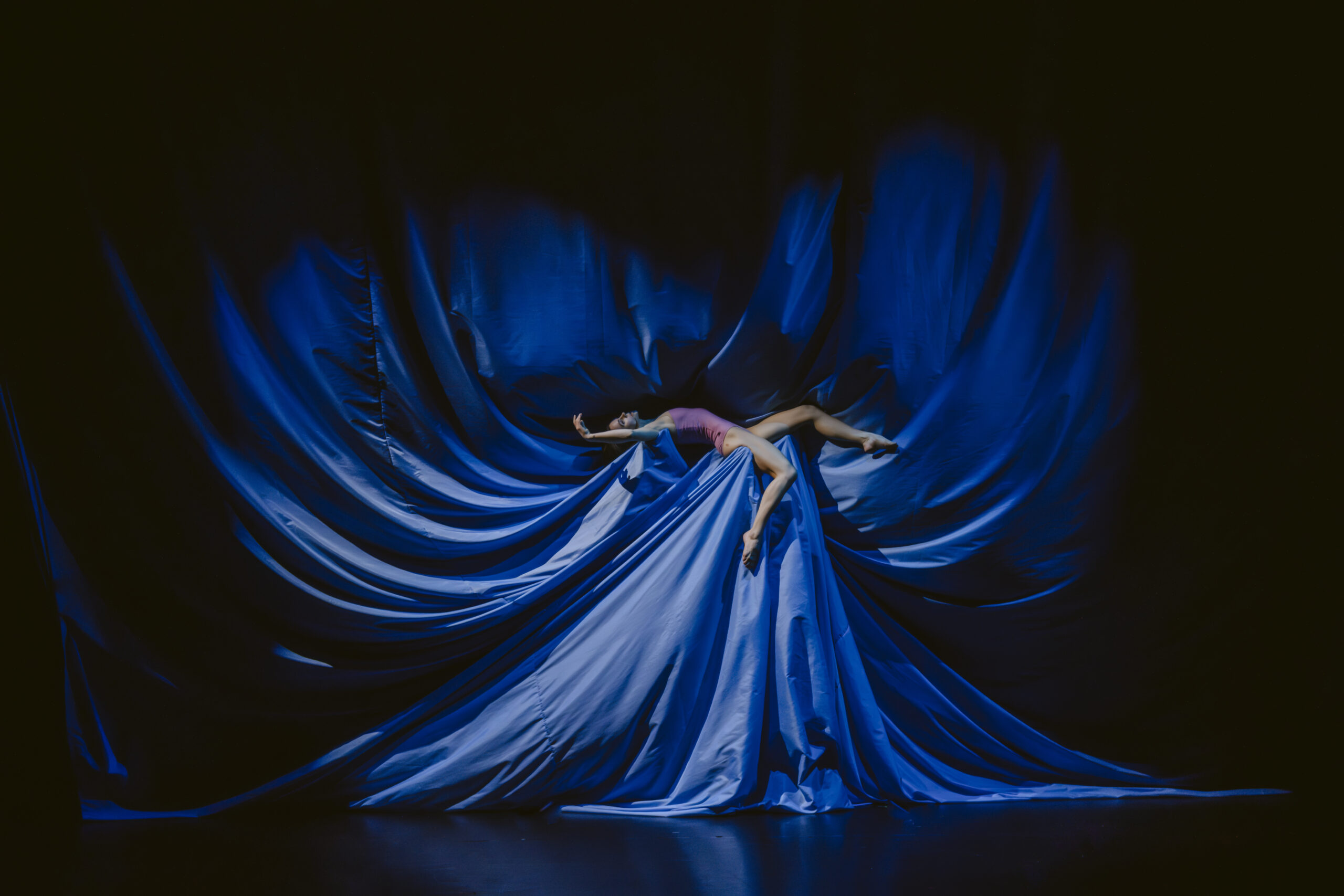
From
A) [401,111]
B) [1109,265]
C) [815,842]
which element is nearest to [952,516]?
[1109,265]

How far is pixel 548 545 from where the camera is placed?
2.78 metres

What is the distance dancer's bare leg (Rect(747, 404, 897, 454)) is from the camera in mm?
2783

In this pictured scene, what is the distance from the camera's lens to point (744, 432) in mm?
2809

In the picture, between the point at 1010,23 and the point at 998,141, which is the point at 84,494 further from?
the point at 1010,23

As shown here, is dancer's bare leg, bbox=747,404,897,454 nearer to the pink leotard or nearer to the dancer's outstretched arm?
the pink leotard

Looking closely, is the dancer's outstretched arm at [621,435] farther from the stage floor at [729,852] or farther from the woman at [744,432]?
the stage floor at [729,852]

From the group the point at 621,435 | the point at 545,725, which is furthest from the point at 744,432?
the point at 545,725

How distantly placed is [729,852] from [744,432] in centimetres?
124

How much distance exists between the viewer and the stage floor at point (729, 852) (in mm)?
1794

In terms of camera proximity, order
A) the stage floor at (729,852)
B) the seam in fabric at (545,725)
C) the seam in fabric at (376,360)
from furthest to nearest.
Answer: the seam in fabric at (376,360), the seam in fabric at (545,725), the stage floor at (729,852)

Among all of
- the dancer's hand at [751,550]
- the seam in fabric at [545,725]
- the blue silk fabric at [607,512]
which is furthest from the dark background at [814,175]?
the seam in fabric at [545,725]

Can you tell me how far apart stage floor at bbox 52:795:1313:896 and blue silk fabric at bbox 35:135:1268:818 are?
189 mm

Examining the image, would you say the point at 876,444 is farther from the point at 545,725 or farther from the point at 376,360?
the point at 376,360

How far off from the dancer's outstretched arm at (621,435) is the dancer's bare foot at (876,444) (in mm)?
651
